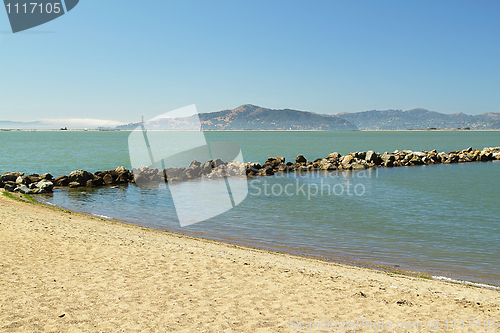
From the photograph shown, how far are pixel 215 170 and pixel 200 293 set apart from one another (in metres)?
23.2

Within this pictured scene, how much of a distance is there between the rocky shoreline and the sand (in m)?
13.8

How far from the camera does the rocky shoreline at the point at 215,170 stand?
21.0 m

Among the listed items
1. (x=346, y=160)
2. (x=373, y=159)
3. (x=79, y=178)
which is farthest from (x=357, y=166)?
(x=79, y=178)

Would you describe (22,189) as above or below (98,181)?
above

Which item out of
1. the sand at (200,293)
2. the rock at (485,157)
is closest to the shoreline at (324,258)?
the sand at (200,293)

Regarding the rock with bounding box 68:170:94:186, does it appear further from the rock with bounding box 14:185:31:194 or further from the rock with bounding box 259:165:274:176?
the rock with bounding box 259:165:274:176

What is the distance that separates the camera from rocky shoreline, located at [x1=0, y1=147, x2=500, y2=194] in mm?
20953

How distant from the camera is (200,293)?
621 cm

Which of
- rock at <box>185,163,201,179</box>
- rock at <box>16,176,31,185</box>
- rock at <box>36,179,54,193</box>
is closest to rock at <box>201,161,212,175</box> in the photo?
rock at <box>185,163,201,179</box>

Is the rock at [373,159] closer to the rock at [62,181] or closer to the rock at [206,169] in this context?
the rock at [206,169]

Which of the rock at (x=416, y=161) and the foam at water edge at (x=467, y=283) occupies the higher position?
the foam at water edge at (x=467, y=283)

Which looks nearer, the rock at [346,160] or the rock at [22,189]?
the rock at [22,189]

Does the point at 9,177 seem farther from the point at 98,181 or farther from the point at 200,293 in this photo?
the point at 200,293

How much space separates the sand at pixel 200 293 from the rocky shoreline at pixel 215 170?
45.3ft
